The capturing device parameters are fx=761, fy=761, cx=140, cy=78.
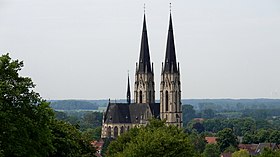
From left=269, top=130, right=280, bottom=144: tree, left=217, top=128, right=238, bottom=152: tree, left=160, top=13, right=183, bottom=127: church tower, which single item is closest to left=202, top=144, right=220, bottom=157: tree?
left=160, top=13, right=183, bottom=127: church tower

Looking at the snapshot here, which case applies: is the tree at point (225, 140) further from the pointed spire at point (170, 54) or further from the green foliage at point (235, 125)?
the green foliage at point (235, 125)

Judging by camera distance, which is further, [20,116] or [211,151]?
[211,151]

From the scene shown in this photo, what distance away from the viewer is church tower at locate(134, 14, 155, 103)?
93.4 meters

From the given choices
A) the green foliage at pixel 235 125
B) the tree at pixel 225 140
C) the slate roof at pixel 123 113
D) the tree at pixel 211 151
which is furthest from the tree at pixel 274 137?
the green foliage at pixel 235 125

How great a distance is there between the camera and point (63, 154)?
3444cm

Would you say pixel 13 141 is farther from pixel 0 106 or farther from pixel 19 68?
pixel 19 68

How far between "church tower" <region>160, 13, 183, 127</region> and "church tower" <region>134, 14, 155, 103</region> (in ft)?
6.94

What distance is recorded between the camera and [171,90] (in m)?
93.8

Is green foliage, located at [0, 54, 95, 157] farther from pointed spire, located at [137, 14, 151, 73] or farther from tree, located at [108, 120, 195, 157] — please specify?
pointed spire, located at [137, 14, 151, 73]

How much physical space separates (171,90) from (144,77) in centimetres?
377

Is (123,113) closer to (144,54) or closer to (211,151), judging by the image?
(144,54)

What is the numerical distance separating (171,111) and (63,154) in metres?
60.2

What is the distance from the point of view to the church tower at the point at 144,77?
93375mm

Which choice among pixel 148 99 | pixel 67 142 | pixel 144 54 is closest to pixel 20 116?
pixel 67 142
